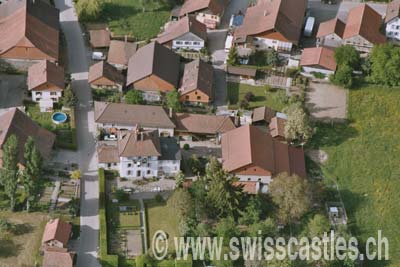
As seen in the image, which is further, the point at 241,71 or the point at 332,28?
the point at 332,28

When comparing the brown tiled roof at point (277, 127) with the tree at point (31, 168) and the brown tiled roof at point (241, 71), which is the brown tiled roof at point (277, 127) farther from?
the tree at point (31, 168)

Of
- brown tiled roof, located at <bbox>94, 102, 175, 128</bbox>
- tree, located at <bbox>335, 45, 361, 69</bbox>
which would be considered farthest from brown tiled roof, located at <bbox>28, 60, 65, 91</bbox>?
tree, located at <bbox>335, 45, 361, 69</bbox>

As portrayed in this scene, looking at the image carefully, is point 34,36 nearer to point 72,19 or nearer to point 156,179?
point 72,19

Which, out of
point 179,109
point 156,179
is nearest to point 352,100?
point 179,109

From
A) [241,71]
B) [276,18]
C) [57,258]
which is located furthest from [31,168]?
[276,18]

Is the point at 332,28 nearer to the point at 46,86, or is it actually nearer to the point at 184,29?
the point at 184,29

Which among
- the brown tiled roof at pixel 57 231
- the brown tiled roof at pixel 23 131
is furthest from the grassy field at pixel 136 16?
the brown tiled roof at pixel 57 231
